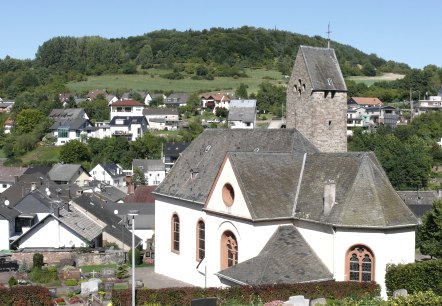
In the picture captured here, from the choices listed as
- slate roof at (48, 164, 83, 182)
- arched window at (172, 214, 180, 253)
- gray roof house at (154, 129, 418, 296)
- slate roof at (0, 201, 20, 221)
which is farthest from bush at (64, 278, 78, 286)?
slate roof at (48, 164, 83, 182)

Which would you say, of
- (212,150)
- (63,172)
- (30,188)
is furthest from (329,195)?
(63,172)

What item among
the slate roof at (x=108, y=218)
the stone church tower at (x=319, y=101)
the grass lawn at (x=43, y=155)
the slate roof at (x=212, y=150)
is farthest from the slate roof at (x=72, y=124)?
the stone church tower at (x=319, y=101)

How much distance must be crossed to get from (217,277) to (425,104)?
456 ft

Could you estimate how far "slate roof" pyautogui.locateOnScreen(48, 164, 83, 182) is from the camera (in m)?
101

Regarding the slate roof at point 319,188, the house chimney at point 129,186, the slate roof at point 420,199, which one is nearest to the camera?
the slate roof at point 319,188

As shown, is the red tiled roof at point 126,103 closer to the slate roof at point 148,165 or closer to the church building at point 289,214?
the slate roof at point 148,165

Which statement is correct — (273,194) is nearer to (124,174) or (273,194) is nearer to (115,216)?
(115,216)

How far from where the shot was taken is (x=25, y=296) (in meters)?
30.7

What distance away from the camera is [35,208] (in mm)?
62031

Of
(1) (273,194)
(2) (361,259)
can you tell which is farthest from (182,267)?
(2) (361,259)

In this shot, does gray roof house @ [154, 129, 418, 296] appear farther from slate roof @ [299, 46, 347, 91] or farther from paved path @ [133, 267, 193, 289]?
slate roof @ [299, 46, 347, 91]

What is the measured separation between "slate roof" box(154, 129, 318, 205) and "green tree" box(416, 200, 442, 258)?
12450mm

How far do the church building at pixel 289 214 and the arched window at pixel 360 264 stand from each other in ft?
0.16

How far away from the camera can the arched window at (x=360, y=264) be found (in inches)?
1195
